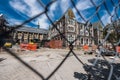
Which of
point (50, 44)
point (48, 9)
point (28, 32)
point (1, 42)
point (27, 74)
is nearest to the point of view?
point (1, 42)

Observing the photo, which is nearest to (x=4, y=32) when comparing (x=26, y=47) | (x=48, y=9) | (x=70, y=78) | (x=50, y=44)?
(x=48, y=9)

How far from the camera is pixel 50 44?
27406 millimetres

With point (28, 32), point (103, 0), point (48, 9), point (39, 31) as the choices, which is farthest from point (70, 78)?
point (39, 31)

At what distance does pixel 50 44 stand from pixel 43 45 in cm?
196

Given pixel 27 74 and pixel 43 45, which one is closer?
pixel 27 74

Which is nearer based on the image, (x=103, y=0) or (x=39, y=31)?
(x=103, y=0)

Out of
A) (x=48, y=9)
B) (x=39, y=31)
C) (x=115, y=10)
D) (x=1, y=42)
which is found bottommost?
(x=1, y=42)

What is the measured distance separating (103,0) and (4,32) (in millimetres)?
1102

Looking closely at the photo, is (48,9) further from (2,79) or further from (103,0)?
(2,79)

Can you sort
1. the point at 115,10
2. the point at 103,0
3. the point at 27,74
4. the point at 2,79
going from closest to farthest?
the point at 103,0
the point at 115,10
the point at 2,79
the point at 27,74

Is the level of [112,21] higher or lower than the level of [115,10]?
lower

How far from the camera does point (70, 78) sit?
4.55 meters

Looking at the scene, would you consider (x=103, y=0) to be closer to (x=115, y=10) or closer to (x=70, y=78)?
(x=115, y=10)

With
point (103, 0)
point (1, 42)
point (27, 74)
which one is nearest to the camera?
point (1, 42)
